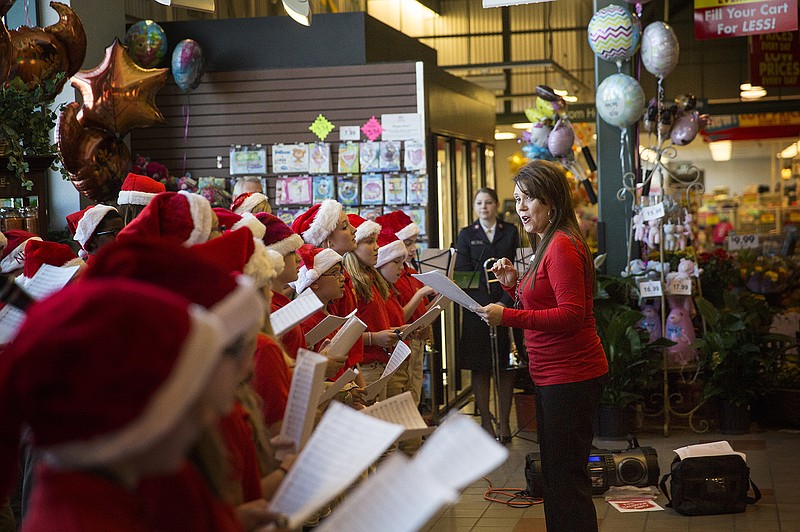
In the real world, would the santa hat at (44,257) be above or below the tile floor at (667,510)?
above

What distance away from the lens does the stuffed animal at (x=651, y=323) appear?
6.72 metres

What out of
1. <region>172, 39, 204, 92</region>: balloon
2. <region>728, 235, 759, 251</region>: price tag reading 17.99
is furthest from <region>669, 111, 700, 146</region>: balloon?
<region>728, 235, 759, 251</region>: price tag reading 17.99

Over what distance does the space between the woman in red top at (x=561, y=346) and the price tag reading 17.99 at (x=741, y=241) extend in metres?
9.60

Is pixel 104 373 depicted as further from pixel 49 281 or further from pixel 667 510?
pixel 667 510

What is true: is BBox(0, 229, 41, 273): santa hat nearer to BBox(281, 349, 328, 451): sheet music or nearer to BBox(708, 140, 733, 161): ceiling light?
BBox(281, 349, 328, 451): sheet music

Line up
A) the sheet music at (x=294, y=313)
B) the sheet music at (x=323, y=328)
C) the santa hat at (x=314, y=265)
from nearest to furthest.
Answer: the sheet music at (x=294, y=313) < the sheet music at (x=323, y=328) < the santa hat at (x=314, y=265)

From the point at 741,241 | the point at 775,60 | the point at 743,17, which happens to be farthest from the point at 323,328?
the point at 775,60

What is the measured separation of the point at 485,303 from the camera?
698 centimetres

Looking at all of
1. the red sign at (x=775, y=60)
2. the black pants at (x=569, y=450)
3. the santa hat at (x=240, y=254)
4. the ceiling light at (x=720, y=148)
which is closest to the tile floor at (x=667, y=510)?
the black pants at (x=569, y=450)

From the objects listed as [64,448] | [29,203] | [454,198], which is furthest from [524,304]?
[454,198]

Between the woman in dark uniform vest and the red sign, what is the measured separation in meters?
6.74

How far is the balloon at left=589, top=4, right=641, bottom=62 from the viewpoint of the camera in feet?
21.7

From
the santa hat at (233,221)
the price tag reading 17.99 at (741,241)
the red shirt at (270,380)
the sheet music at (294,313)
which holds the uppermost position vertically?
the santa hat at (233,221)

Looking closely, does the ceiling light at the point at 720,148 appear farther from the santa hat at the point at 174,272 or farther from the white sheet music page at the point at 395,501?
the white sheet music page at the point at 395,501
